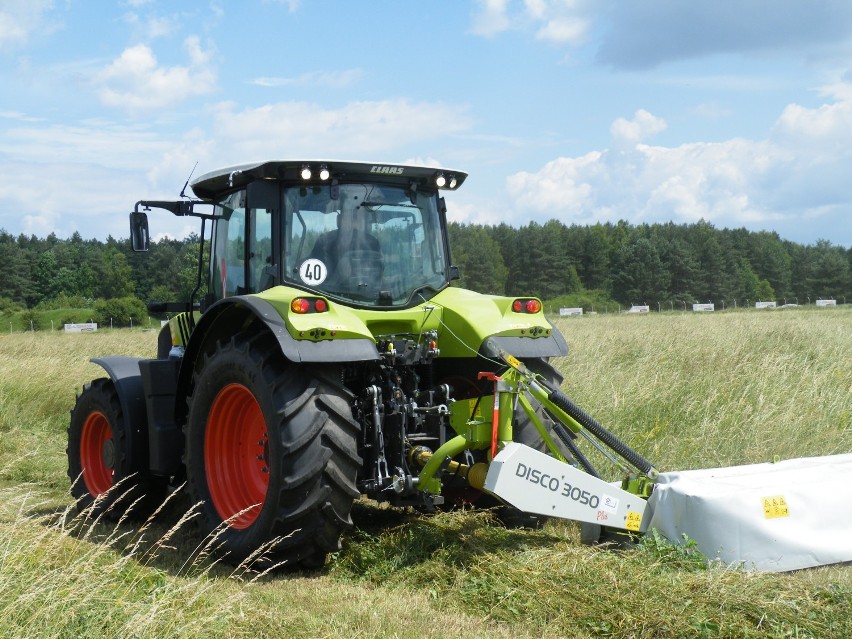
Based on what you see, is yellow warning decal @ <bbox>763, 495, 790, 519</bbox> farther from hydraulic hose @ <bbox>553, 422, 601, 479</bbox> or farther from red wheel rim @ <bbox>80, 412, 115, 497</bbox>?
red wheel rim @ <bbox>80, 412, 115, 497</bbox>

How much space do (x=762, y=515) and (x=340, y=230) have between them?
2.90 meters

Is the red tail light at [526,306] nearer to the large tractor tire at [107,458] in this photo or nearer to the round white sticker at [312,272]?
the round white sticker at [312,272]

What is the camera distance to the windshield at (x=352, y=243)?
5.61m

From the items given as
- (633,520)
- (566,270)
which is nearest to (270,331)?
(633,520)

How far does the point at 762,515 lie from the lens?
4500 millimetres

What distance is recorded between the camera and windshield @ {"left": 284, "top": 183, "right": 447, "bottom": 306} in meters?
5.61

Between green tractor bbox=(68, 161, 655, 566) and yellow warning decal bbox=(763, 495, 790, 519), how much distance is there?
1.98 ft

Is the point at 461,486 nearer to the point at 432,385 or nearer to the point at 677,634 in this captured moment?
the point at 432,385

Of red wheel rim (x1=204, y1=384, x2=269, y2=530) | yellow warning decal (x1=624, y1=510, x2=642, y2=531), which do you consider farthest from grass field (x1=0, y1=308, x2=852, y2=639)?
red wheel rim (x1=204, y1=384, x2=269, y2=530)

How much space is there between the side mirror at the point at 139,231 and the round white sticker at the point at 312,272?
4.87 ft

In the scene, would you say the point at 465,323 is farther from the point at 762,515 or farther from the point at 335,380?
the point at 762,515

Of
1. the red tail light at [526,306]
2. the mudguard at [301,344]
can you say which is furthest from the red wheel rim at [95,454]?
the red tail light at [526,306]

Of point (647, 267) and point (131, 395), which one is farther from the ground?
point (647, 267)

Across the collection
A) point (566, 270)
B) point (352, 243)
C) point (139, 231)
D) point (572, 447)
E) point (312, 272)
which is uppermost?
point (566, 270)
